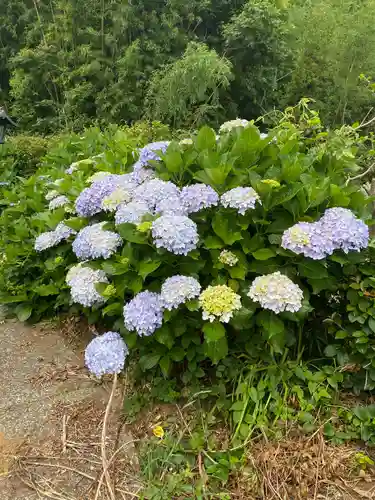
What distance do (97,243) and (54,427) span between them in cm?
64

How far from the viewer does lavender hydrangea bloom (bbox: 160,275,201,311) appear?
132cm

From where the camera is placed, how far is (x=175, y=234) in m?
1.31

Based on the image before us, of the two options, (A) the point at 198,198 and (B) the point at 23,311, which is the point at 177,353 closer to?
(A) the point at 198,198

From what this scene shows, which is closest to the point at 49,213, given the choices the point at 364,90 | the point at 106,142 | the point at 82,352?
the point at 82,352

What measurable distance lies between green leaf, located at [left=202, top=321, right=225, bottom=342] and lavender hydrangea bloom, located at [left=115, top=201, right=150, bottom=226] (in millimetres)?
396

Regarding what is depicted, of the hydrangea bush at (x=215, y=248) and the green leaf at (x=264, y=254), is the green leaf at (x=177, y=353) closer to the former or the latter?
the hydrangea bush at (x=215, y=248)

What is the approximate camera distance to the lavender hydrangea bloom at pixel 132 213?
145 centimetres

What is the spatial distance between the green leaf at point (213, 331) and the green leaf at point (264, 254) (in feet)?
0.80

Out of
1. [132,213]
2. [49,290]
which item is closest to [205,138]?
[132,213]

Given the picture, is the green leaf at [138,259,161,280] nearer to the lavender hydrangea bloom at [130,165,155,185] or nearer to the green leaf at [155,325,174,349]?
the green leaf at [155,325,174,349]

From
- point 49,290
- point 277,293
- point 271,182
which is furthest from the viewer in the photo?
point 49,290

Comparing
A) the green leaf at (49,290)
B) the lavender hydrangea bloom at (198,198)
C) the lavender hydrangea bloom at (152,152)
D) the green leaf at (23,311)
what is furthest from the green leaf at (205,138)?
the green leaf at (23,311)

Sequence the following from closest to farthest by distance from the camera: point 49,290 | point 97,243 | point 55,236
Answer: point 97,243 < point 55,236 < point 49,290

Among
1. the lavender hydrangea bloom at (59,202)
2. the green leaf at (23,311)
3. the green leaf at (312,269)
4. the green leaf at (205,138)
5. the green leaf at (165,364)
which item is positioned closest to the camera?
the green leaf at (312,269)
